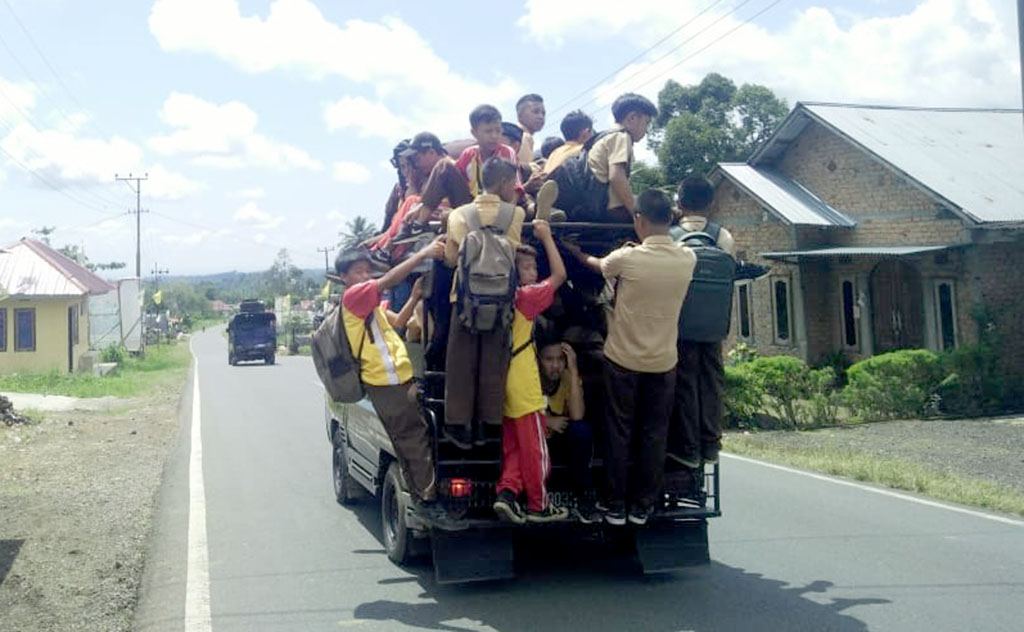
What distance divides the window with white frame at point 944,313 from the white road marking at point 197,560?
1357 centimetres

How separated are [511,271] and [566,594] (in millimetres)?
2081

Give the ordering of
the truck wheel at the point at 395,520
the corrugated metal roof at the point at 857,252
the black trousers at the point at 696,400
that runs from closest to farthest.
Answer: the black trousers at the point at 696,400 → the truck wheel at the point at 395,520 → the corrugated metal roof at the point at 857,252

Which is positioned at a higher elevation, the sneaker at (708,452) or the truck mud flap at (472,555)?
the sneaker at (708,452)

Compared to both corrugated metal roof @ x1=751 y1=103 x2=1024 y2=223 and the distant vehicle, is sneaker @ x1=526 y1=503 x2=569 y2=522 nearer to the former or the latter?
corrugated metal roof @ x1=751 y1=103 x2=1024 y2=223

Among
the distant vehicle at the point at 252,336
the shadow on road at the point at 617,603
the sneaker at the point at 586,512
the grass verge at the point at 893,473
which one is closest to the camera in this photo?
the shadow on road at the point at 617,603

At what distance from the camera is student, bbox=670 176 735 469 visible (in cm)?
622

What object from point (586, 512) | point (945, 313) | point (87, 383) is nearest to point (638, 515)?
point (586, 512)

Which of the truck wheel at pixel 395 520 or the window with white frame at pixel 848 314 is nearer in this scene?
the truck wheel at pixel 395 520

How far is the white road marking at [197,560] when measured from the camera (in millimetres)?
5859

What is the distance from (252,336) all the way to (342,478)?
33.3m

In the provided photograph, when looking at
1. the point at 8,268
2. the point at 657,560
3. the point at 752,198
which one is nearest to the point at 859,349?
the point at 752,198

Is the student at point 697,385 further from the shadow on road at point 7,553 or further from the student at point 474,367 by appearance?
the shadow on road at point 7,553

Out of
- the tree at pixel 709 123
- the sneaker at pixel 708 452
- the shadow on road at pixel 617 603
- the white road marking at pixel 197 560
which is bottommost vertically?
the shadow on road at pixel 617 603

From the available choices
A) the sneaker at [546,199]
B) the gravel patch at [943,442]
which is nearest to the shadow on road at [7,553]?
the sneaker at [546,199]
